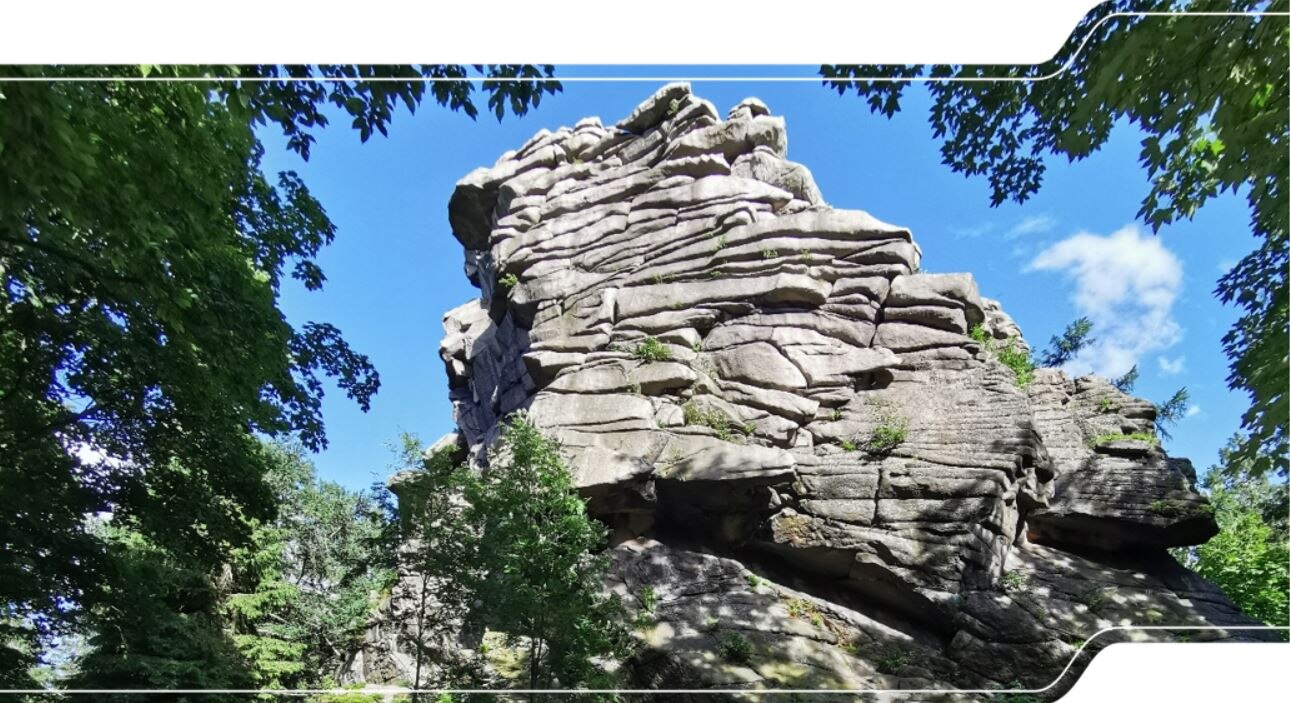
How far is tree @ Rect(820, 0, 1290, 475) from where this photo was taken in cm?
159

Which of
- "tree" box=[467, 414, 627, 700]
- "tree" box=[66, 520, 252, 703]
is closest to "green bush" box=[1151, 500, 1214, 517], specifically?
"tree" box=[467, 414, 627, 700]

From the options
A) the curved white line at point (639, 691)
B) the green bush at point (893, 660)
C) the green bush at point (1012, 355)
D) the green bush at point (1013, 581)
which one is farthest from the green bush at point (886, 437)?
the curved white line at point (639, 691)

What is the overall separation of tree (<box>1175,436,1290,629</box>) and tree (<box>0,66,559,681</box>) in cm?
243

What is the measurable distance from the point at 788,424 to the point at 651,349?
118 centimetres

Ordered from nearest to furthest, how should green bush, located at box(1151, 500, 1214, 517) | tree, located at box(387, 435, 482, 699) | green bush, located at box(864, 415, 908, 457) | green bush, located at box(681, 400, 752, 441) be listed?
green bush, located at box(1151, 500, 1214, 517)
tree, located at box(387, 435, 482, 699)
green bush, located at box(864, 415, 908, 457)
green bush, located at box(681, 400, 752, 441)

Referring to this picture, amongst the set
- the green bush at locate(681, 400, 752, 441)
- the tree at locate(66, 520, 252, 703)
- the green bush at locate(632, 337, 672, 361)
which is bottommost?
the tree at locate(66, 520, 252, 703)

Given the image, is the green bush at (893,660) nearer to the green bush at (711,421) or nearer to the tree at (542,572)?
the tree at (542,572)

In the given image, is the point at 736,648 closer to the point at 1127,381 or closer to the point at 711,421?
the point at 1127,381

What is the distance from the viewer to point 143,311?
1.87m

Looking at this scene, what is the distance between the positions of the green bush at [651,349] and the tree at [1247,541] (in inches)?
121

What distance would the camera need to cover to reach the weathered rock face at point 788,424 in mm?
1929

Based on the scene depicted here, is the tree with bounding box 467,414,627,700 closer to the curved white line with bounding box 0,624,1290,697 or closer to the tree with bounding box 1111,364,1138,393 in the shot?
the curved white line with bounding box 0,624,1290,697

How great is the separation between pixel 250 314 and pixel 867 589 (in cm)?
265

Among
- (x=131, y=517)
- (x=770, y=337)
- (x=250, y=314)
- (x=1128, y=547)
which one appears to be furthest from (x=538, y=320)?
(x=1128, y=547)
